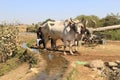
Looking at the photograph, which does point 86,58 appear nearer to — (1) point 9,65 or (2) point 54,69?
(2) point 54,69

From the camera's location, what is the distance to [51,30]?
70.2ft

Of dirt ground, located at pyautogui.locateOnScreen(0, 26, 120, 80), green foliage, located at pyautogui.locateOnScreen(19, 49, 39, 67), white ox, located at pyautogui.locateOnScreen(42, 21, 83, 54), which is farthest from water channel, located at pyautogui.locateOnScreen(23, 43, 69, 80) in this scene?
white ox, located at pyautogui.locateOnScreen(42, 21, 83, 54)

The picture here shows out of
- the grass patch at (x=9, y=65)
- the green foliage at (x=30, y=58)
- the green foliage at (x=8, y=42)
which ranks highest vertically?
the green foliage at (x=8, y=42)

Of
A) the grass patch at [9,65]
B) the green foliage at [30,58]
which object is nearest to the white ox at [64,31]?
the green foliage at [30,58]

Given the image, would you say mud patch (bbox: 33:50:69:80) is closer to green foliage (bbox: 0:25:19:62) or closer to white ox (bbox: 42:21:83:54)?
white ox (bbox: 42:21:83:54)

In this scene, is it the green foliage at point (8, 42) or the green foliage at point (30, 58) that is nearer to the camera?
the green foliage at point (30, 58)

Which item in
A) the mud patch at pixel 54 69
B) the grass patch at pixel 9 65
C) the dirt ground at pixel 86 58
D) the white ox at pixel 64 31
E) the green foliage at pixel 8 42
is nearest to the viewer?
the mud patch at pixel 54 69

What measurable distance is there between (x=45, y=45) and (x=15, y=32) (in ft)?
7.38

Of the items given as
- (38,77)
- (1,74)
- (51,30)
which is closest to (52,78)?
(38,77)

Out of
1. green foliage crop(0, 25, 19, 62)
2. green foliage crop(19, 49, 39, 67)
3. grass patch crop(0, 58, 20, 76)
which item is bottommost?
grass patch crop(0, 58, 20, 76)

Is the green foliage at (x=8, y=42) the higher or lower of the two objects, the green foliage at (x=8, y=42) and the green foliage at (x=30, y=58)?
the higher

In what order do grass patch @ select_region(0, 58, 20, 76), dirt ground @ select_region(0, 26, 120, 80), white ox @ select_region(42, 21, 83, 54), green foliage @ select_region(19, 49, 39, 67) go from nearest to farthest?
1. dirt ground @ select_region(0, 26, 120, 80)
2. green foliage @ select_region(19, 49, 39, 67)
3. grass patch @ select_region(0, 58, 20, 76)
4. white ox @ select_region(42, 21, 83, 54)

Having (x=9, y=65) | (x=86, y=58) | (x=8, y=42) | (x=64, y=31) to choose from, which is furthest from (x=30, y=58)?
(x=8, y=42)

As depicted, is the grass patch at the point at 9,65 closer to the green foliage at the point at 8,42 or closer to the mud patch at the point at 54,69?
the green foliage at the point at 8,42
